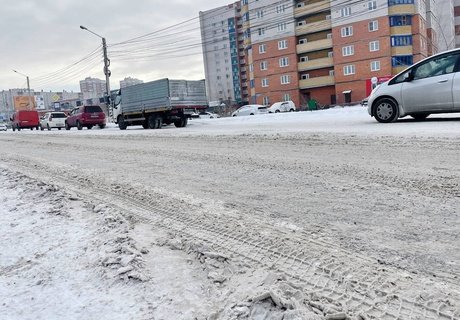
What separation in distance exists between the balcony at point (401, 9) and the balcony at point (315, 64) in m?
10.5

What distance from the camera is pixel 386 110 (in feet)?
38.1

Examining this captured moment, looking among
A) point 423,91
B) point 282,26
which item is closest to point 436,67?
point 423,91

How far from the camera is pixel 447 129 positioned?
9055 millimetres

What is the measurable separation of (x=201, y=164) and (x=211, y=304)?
5.04 m

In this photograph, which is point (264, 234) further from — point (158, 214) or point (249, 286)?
point (158, 214)

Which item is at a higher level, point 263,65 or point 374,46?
point 263,65

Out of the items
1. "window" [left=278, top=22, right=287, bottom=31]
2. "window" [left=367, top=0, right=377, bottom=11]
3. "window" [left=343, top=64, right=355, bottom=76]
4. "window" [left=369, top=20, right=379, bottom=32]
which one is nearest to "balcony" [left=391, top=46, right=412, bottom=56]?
"window" [left=369, top=20, right=379, bottom=32]

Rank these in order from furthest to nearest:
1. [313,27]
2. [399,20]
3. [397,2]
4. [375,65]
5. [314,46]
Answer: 1. [314,46]
2. [313,27]
3. [375,65]
4. [399,20]
5. [397,2]

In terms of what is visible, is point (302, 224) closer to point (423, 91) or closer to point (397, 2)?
point (423, 91)

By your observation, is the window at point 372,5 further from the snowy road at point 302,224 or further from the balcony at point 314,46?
the snowy road at point 302,224

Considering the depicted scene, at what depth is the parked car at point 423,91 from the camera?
33.7ft

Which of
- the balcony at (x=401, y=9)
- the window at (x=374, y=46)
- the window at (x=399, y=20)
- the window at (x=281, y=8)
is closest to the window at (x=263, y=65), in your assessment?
the window at (x=281, y=8)

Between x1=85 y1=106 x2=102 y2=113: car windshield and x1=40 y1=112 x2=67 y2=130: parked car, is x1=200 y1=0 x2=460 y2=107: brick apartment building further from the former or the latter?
x1=40 y1=112 x2=67 y2=130: parked car

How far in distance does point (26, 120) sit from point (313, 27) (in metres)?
43.0
